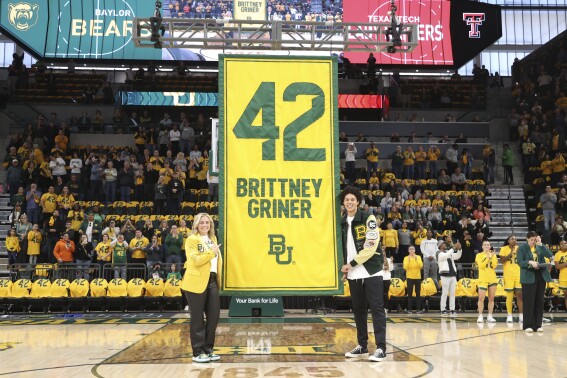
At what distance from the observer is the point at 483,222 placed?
21156 mm

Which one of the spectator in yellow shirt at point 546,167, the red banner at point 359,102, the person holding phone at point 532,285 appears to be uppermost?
the red banner at point 359,102

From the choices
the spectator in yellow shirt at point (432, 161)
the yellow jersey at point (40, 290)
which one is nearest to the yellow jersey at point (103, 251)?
the yellow jersey at point (40, 290)

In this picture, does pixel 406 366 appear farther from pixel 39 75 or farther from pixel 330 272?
pixel 39 75

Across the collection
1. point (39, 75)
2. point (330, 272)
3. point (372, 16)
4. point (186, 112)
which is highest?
point (372, 16)

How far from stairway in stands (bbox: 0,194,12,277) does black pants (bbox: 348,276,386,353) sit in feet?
49.3

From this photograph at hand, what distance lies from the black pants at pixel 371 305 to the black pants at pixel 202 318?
171cm

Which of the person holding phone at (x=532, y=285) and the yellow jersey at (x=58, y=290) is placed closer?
the person holding phone at (x=532, y=285)

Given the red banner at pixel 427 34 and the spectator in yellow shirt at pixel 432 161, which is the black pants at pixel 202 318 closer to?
the spectator in yellow shirt at pixel 432 161

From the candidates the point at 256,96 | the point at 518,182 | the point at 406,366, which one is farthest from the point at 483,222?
the point at 406,366

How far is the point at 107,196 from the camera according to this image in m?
22.1

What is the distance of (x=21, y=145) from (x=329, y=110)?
18470 millimetres

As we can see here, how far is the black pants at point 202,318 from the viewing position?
7.16 meters

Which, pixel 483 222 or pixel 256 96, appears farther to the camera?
pixel 483 222

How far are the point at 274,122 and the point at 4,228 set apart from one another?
53.5 feet
